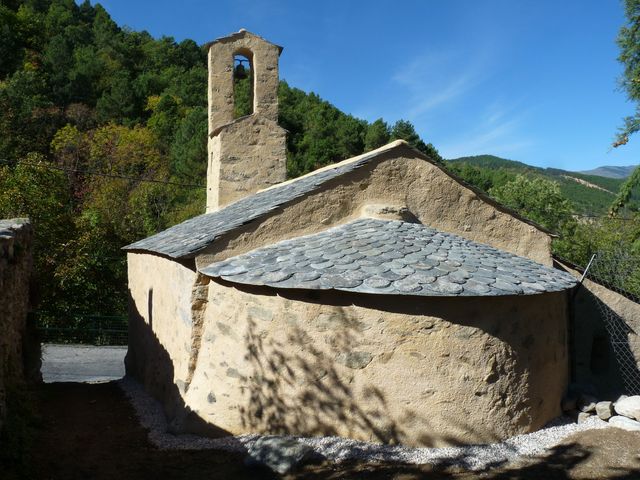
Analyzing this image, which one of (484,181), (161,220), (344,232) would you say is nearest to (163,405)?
(344,232)

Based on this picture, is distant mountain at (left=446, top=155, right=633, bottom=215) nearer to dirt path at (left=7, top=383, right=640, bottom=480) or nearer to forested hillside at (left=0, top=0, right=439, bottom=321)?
forested hillside at (left=0, top=0, right=439, bottom=321)

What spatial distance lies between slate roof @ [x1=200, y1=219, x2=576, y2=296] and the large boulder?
4.98ft

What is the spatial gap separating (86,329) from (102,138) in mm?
17260

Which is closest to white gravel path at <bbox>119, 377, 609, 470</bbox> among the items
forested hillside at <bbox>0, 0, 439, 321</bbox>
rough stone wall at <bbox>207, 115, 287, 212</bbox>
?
rough stone wall at <bbox>207, 115, 287, 212</bbox>

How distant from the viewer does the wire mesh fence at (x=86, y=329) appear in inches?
583

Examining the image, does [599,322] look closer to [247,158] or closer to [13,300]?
[247,158]

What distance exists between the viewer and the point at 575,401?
622 centimetres

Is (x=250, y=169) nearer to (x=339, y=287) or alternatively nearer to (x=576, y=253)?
(x=339, y=287)

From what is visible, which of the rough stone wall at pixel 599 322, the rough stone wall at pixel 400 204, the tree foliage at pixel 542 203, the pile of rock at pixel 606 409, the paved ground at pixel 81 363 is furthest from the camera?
the tree foliage at pixel 542 203

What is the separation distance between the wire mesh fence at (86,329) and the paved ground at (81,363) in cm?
54

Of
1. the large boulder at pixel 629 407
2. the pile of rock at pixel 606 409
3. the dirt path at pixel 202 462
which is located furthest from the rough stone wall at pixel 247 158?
the large boulder at pixel 629 407

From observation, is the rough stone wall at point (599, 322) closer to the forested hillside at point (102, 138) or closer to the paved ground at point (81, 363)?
the paved ground at point (81, 363)

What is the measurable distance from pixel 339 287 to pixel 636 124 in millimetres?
12243

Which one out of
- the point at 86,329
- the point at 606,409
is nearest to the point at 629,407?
the point at 606,409
